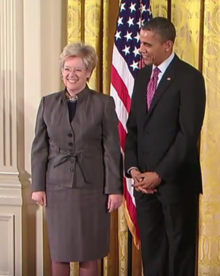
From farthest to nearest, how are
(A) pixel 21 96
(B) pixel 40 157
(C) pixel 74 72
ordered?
1. (A) pixel 21 96
2. (B) pixel 40 157
3. (C) pixel 74 72

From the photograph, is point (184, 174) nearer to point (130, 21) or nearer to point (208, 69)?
point (208, 69)

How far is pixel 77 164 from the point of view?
2285 mm

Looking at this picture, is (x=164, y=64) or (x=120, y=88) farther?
(x=120, y=88)

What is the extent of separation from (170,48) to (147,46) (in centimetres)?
11

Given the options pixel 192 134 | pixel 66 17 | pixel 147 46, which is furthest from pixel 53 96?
pixel 66 17

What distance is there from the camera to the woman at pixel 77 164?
7.50ft

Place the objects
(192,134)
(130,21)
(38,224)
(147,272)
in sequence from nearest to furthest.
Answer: (192,134), (147,272), (130,21), (38,224)

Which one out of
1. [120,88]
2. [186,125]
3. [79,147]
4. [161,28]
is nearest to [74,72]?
[79,147]

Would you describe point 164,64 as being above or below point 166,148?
above

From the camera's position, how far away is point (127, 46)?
113 inches

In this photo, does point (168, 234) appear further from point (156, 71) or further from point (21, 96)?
point (21, 96)

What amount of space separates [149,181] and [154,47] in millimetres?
640

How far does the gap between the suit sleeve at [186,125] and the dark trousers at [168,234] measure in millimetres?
A: 183

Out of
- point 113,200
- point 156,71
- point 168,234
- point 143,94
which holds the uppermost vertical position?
point 156,71
